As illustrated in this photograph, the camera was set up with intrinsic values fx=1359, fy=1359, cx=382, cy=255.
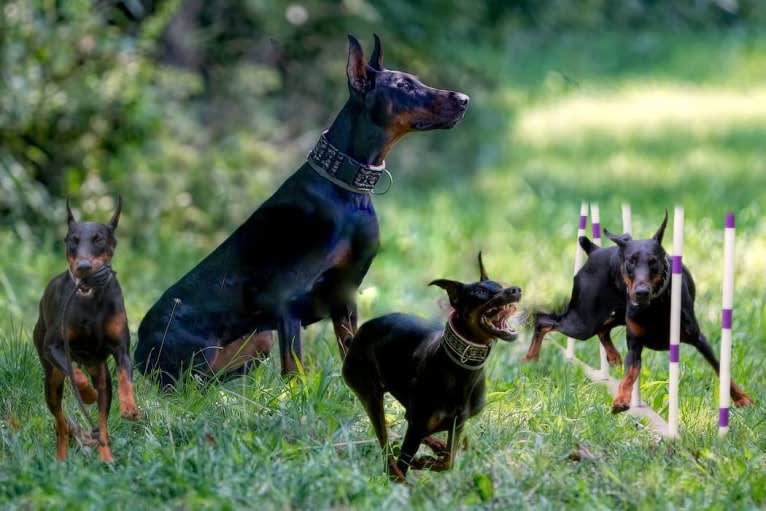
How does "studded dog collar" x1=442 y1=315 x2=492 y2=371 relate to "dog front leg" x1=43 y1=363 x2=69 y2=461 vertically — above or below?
above

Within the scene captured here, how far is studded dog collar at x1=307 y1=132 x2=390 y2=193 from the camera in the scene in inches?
223

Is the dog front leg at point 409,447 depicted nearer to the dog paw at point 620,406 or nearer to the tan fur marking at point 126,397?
the dog paw at point 620,406

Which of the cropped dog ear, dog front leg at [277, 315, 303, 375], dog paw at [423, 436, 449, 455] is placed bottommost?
dog paw at [423, 436, 449, 455]

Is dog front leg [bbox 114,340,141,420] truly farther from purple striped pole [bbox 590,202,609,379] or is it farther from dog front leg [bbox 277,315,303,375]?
purple striped pole [bbox 590,202,609,379]

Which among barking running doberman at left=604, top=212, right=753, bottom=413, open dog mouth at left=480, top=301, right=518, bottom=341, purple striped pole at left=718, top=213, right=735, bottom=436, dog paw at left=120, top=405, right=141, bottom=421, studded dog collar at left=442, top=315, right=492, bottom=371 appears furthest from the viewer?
purple striped pole at left=718, top=213, right=735, bottom=436

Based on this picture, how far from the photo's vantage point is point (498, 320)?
446 centimetres

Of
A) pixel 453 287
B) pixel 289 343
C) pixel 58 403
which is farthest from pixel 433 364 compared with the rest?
pixel 58 403

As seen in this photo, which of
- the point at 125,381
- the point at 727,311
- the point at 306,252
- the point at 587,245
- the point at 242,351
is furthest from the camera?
the point at 242,351

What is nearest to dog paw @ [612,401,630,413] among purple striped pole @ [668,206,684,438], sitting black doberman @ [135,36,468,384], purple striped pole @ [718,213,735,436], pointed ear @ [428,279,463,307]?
purple striped pole @ [668,206,684,438]

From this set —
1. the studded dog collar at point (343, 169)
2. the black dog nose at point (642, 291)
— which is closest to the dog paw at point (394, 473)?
the black dog nose at point (642, 291)

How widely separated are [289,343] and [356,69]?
1.19 meters

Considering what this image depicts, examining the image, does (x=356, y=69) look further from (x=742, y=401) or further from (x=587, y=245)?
(x=742, y=401)

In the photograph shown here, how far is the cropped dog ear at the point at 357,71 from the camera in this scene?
5527 millimetres

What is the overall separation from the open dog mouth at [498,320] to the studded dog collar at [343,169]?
1401mm
